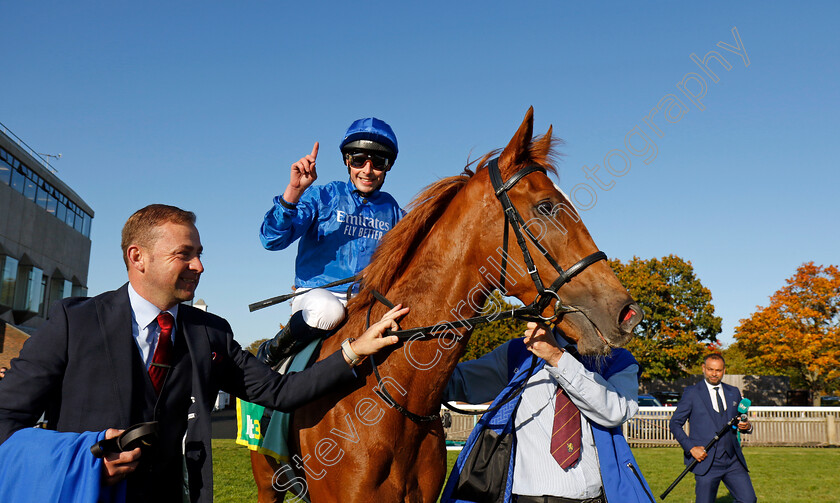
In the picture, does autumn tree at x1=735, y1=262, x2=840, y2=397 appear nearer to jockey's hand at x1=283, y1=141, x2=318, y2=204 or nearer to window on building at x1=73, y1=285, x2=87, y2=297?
jockey's hand at x1=283, y1=141, x2=318, y2=204

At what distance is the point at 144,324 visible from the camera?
2188 millimetres

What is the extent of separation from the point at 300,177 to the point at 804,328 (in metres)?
35.1

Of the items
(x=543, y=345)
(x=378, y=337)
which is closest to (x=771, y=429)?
(x=543, y=345)

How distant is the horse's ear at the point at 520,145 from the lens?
262cm

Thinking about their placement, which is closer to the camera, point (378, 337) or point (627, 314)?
point (627, 314)

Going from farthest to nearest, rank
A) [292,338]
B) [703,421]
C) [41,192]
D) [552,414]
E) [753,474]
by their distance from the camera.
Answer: [41,192], [753,474], [703,421], [292,338], [552,414]

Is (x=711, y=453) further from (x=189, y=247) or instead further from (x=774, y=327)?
(x=774, y=327)

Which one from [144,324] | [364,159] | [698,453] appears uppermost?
[364,159]

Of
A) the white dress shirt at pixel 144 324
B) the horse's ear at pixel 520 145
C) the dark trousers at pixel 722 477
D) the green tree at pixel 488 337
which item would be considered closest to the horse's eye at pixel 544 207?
the horse's ear at pixel 520 145

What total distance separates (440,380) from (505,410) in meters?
0.52

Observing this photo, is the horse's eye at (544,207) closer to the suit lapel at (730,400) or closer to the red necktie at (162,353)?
the red necktie at (162,353)

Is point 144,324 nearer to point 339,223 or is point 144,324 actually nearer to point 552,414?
point 339,223

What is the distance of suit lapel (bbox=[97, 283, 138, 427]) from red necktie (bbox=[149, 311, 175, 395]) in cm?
8

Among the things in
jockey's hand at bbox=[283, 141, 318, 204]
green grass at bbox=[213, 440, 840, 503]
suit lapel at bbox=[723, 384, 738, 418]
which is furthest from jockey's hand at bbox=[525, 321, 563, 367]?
green grass at bbox=[213, 440, 840, 503]
